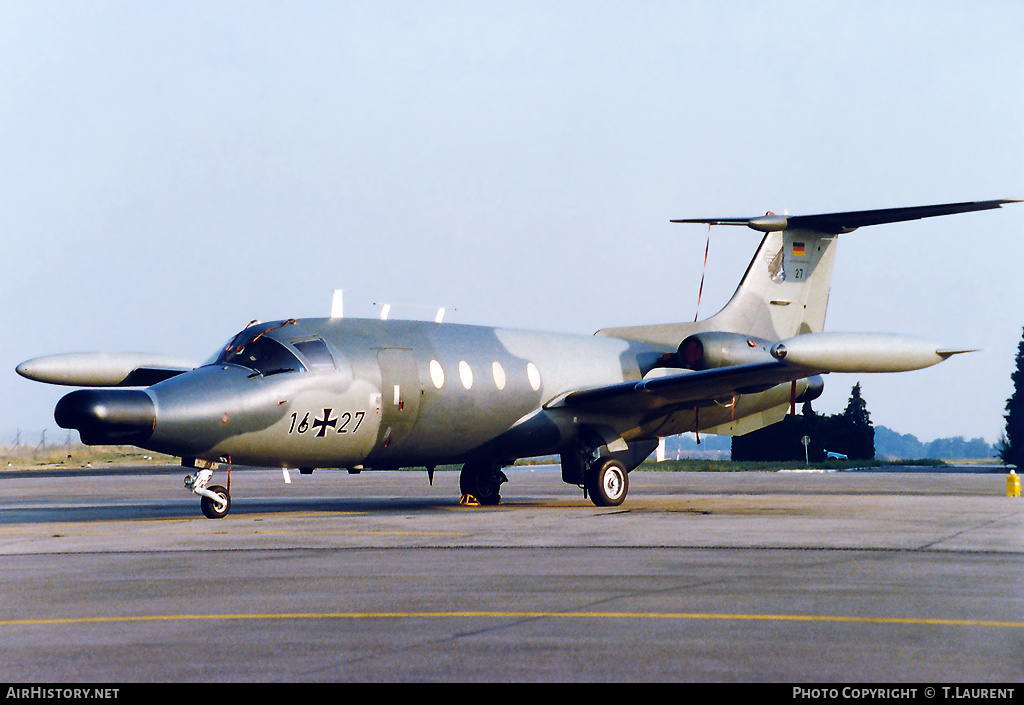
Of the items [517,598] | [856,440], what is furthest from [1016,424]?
[517,598]

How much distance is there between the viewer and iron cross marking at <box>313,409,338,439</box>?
18844mm

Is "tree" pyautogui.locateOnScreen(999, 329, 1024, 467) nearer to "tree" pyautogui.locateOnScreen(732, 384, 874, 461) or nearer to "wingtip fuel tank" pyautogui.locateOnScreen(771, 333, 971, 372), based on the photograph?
"tree" pyautogui.locateOnScreen(732, 384, 874, 461)

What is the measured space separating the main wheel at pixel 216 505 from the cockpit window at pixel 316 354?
2.58 m

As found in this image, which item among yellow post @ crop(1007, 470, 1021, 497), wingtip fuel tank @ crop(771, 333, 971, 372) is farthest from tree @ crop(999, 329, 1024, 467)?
wingtip fuel tank @ crop(771, 333, 971, 372)

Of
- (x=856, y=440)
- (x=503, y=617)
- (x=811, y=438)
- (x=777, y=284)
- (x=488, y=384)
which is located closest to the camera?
(x=503, y=617)

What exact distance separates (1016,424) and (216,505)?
67.3 meters

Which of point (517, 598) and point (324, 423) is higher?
point (324, 423)

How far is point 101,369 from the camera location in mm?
21828

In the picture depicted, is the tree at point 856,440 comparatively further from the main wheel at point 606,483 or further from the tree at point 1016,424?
the main wheel at point 606,483

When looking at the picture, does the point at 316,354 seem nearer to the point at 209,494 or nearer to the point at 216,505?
the point at 209,494

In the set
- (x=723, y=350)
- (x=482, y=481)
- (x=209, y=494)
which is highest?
(x=723, y=350)

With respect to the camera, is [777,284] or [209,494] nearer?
[209,494]

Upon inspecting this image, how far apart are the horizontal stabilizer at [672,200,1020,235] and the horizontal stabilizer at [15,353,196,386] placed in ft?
40.3

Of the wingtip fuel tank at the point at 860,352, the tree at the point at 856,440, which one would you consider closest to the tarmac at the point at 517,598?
the wingtip fuel tank at the point at 860,352
